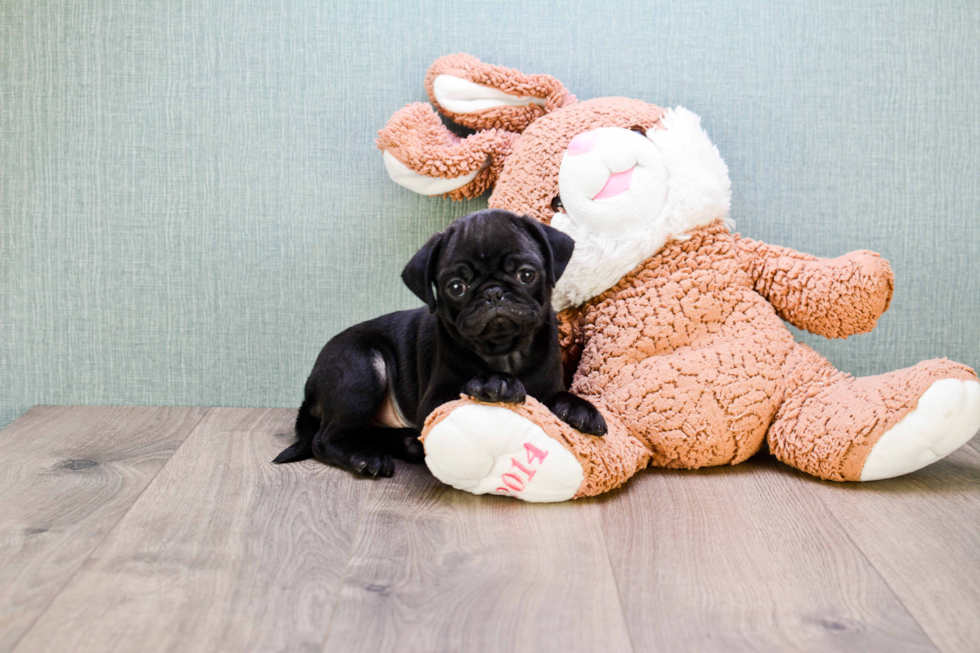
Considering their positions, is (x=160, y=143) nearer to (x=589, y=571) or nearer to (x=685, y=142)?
(x=685, y=142)

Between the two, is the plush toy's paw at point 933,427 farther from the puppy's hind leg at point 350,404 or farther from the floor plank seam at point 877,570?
the puppy's hind leg at point 350,404

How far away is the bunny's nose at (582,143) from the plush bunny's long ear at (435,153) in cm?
22

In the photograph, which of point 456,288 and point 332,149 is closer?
point 456,288

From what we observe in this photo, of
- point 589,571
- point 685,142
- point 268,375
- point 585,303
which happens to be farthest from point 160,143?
point 589,571

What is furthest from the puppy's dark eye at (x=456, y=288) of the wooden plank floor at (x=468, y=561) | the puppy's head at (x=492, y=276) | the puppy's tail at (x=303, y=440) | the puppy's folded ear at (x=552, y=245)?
the puppy's tail at (x=303, y=440)

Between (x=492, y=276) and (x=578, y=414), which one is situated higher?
(x=492, y=276)

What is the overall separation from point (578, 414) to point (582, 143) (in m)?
0.59

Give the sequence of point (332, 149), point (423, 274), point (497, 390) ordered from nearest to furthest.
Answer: point (497, 390) → point (423, 274) → point (332, 149)

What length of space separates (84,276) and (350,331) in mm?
776

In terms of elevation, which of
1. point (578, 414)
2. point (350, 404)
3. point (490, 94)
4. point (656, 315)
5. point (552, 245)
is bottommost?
point (350, 404)

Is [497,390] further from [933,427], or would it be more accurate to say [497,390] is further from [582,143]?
[933,427]

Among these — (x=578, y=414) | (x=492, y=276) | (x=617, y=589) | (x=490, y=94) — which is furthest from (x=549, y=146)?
(x=617, y=589)

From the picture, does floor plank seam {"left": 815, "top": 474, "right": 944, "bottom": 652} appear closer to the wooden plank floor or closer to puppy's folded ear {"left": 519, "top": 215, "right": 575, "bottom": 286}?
the wooden plank floor

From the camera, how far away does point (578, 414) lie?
1.49 meters
